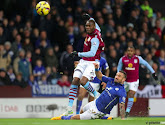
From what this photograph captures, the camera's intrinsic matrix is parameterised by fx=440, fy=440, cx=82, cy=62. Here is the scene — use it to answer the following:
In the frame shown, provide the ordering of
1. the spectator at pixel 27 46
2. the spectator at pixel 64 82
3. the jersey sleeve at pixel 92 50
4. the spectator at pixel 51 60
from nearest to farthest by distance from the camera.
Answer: the jersey sleeve at pixel 92 50, the spectator at pixel 64 82, the spectator at pixel 27 46, the spectator at pixel 51 60

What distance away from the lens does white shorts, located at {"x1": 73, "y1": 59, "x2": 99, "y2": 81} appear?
11.1 meters

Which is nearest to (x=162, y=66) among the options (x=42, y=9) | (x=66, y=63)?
(x=66, y=63)

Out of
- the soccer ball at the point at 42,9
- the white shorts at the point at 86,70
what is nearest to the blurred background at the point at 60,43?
the soccer ball at the point at 42,9

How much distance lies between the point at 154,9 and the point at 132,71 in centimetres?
925

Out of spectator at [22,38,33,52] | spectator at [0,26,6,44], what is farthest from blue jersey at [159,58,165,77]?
spectator at [0,26,6,44]

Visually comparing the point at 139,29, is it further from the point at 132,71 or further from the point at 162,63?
the point at 132,71

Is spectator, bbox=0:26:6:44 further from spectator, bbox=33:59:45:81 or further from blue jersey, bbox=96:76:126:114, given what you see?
blue jersey, bbox=96:76:126:114

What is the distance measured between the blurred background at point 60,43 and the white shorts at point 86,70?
9.46 ft

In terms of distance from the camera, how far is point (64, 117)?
10781 millimetres

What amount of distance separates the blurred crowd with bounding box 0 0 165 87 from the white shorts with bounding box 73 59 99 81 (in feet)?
9.46

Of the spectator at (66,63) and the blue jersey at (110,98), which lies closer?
the blue jersey at (110,98)

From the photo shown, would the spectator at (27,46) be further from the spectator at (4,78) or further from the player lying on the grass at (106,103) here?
the player lying on the grass at (106,103)

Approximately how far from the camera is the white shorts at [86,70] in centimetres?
1109

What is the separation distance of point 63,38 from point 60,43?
0.84 feet
